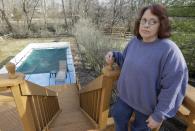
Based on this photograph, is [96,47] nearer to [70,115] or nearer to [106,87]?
[70,115]

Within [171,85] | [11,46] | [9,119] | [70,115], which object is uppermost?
[171,85]

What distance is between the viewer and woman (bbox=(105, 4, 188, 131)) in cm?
142

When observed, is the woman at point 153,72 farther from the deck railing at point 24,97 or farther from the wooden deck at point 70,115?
the wooden deck at point 70,115

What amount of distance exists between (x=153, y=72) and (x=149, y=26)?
0.34m

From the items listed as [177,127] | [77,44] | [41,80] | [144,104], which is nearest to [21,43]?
[77,44]

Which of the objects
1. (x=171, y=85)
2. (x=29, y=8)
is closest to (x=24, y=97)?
(x=171, y=85)

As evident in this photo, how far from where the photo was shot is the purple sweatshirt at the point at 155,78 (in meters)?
1.41

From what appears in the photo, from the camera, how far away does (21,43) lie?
43.4ft

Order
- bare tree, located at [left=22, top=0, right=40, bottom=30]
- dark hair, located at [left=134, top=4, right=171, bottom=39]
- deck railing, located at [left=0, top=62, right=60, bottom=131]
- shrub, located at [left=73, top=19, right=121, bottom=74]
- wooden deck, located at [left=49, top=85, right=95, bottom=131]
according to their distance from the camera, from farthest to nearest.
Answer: bare tree, located at [left=22, top=0, right=40, bottom=30] < shrub, located at [left=73, top=19, right=121, bottom=74] < wooden deck, located at [left=49, top=85, right=95, bottom=131] < deck railing, located at [left=0, top=62, right=60, bottom=131] < dark hair, located at [left=134, top=4, right=171, bottom=39]

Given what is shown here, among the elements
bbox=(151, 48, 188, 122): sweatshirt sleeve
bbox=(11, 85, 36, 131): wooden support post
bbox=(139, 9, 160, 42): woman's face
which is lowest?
bbox=(11, 85, 36, 131): wooden support post

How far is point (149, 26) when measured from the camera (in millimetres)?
1539

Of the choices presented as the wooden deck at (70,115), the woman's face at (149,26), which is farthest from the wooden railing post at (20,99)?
the woman's face at (149,26)

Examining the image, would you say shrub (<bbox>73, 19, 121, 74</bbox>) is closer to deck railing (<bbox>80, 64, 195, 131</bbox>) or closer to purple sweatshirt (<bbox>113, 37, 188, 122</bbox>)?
deck railing (<bbox>80, 64, 195, 131</bbox>)

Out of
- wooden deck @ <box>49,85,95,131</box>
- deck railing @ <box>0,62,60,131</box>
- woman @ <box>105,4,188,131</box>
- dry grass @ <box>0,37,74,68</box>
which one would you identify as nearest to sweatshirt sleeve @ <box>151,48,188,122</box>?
woman @ <box>105,4,188,131</box>
